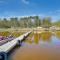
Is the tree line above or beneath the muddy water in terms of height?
above

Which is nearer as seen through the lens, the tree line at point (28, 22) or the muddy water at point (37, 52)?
the muddy water at point (37, 52)

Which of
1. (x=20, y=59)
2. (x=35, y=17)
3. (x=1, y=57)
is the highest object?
(x=35, y=17)

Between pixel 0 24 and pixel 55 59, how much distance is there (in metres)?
37.8

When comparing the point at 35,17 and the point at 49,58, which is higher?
the point at 35,17

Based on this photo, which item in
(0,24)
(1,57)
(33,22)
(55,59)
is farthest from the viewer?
(33,22)

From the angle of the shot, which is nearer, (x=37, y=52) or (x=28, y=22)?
(x=37, y=52)

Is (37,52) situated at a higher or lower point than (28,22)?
lower

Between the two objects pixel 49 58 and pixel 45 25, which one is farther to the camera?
pixel 45 25

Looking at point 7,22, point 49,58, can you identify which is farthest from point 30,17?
point 49,58

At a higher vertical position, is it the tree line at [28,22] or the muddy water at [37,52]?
the tree line at [28,22]

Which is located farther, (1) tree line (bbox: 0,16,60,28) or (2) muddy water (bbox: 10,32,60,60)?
(1) tree line (bbox: 0,16,60,28)

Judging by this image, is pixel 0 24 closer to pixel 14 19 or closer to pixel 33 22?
pixel 14 19

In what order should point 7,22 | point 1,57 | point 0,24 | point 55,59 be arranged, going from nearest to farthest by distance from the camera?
point 1,57, point 55,59, point 0,24, point 7,22

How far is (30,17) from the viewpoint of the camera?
53.3 meters
